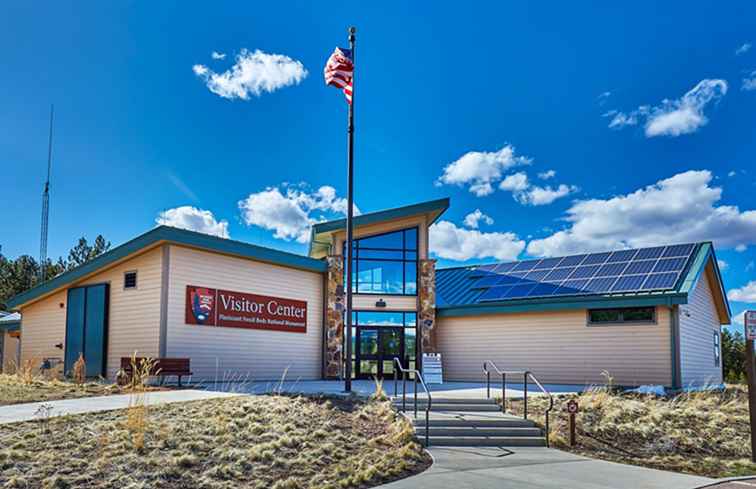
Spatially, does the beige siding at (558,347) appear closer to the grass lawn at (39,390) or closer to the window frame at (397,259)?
the window frame at (397,259)

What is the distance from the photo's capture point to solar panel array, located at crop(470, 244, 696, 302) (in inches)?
760

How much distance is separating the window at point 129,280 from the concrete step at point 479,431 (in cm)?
1001

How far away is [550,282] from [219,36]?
1335 centimetres

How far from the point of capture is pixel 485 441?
1051 centimetres

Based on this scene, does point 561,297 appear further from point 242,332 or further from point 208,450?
point 208,450

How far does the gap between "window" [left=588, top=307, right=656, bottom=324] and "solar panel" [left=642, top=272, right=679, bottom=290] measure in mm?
696

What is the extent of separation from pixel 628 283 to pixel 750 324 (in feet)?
29.3

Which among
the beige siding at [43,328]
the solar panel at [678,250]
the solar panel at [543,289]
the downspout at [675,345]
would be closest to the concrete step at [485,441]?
the downspout at [675,345]

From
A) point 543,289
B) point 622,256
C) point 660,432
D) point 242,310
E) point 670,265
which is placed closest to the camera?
point 660,432

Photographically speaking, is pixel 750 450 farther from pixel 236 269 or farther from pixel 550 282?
pixel 236 269

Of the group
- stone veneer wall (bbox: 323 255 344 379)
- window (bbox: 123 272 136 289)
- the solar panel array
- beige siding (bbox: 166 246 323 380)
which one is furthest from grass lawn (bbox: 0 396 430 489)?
the solar panel array

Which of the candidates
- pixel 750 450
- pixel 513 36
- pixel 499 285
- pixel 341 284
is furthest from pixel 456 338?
pixel 750 450

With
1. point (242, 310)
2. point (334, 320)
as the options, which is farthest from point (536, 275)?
point (242, 310)

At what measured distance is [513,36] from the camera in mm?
17781
